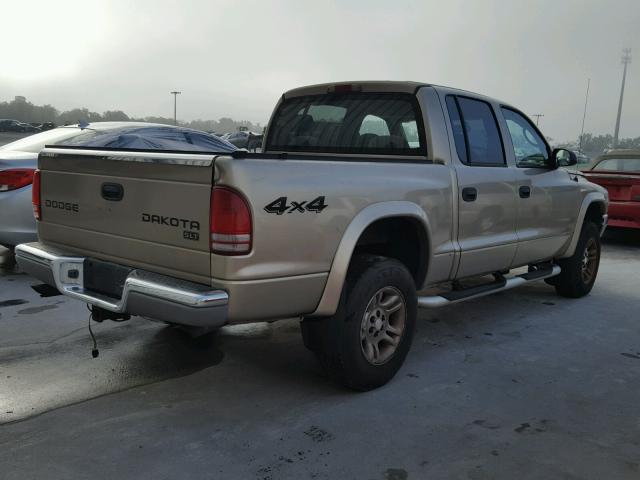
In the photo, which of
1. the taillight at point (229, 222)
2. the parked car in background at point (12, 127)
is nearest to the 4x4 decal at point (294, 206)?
the taillight at point (229, 222)

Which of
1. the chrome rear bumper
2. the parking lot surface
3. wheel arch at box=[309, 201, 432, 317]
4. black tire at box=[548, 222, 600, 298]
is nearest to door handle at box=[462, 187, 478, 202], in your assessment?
wheel arch at box=[309, 201, 432, 317]

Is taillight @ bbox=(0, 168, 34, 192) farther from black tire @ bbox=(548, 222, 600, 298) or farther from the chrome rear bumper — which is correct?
black tire @ bbox=(548, 222, 600, 298)

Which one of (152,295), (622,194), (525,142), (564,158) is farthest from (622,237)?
(152,295)

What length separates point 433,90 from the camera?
14.5 feet

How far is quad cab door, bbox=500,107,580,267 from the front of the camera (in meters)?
5.14

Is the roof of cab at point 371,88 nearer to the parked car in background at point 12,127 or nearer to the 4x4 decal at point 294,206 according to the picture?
the 4x4 decal at point 294,206

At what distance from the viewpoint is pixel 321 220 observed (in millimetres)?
3283

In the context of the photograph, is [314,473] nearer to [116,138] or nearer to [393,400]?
[393,400]

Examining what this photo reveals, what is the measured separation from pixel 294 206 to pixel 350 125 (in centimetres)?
175

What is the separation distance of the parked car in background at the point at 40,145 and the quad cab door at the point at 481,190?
2.52 metres

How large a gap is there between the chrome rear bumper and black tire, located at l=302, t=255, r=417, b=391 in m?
0.74

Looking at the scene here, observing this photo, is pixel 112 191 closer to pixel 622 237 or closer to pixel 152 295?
pixel 152 295

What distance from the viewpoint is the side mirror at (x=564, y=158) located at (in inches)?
220

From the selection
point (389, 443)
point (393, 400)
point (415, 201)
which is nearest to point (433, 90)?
point (415, 201)
